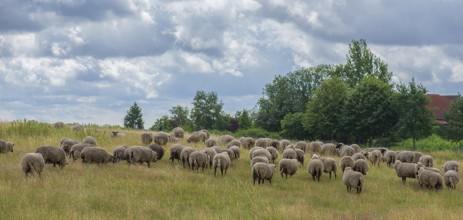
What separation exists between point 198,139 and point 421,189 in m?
18.6

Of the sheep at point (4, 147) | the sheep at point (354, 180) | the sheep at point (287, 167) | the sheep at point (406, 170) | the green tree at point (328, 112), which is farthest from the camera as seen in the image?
the green tree at point (328, 112)

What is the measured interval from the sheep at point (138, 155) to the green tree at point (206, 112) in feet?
284

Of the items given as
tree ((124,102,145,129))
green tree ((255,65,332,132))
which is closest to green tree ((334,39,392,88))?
green tree ((255,65,332,132))

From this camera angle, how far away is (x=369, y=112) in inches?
2485

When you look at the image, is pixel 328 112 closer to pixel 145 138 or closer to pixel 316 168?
pixel 145 138

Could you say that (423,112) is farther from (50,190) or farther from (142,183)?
(50,190)

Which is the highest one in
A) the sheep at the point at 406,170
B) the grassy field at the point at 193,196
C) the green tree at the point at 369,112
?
the green tree at the point at 369,112

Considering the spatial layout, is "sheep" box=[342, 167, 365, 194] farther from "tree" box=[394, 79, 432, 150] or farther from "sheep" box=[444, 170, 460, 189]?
"tree" box=[394, 79, 432, 150]

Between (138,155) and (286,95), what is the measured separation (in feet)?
255

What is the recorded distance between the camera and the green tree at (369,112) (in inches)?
2441

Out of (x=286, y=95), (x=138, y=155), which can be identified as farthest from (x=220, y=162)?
(x=286, y=95)

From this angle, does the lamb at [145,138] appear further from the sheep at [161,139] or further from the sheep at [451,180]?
the sheep at [451,180]

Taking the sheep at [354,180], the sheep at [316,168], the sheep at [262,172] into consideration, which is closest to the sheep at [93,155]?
the sheep at [262,172]

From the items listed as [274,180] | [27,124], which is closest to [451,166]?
[274,180]
